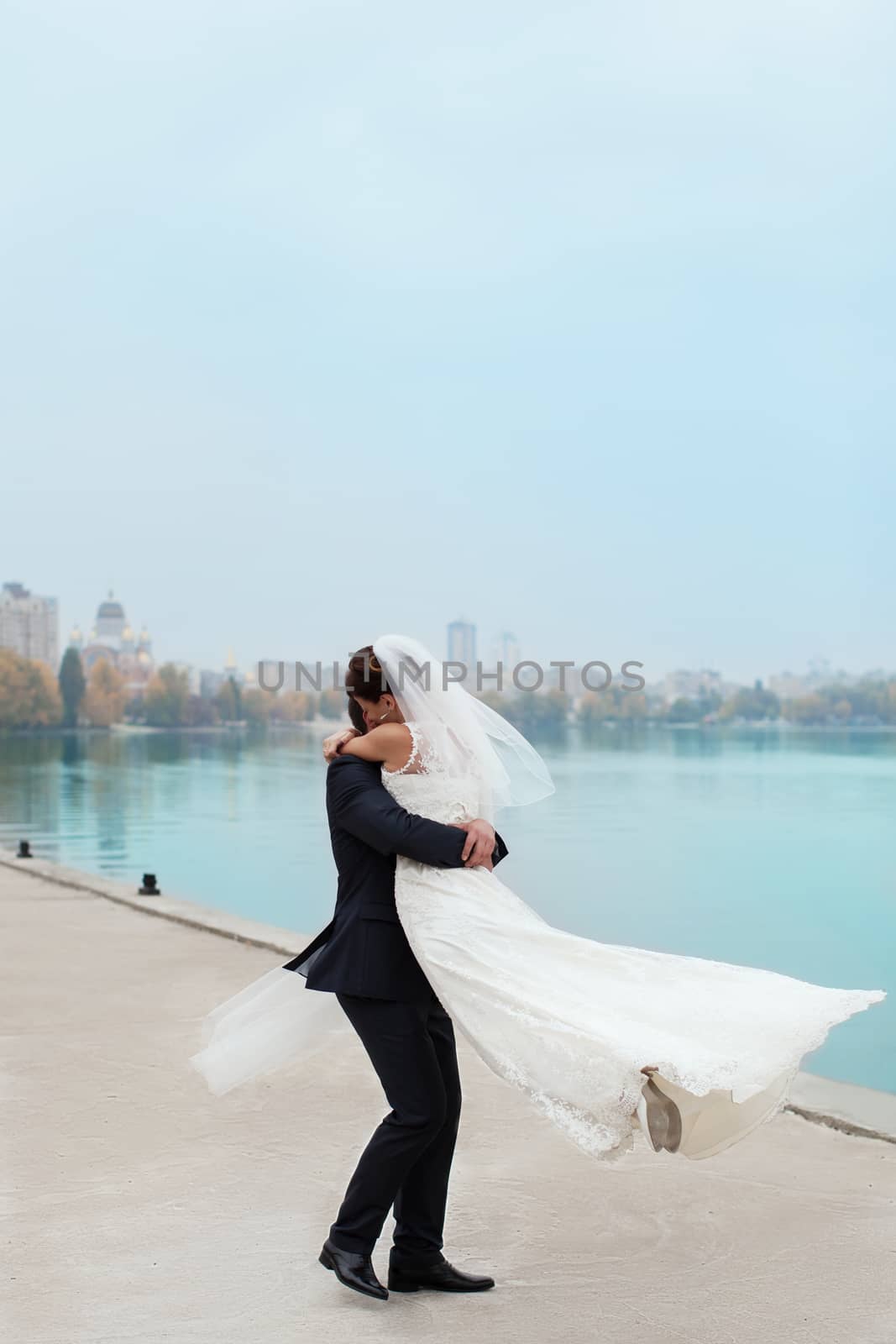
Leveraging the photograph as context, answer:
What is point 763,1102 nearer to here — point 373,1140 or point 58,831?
point 373,1140

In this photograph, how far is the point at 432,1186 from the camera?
3951mm

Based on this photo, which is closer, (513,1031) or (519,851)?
(513,1031)

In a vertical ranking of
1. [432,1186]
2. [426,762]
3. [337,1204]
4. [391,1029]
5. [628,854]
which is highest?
[426,762]

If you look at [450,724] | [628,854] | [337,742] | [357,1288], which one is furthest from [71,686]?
[357,1288]

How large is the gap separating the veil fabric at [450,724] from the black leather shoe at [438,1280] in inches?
47.7

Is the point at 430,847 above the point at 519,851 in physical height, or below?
above

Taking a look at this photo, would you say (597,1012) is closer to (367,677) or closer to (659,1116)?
(659,1116)

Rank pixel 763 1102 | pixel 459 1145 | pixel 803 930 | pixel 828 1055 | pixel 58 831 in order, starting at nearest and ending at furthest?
1. pixel 763 1102
2. pixel 459 1145
3. pixel 828 1055
4. pixel 803 930
5. pixel 58 831

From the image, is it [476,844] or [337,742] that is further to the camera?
[337,742]

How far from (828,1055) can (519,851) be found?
1796 centimetres

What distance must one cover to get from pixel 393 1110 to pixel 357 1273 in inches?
17.8

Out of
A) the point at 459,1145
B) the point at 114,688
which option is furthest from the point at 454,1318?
the point at 114,688

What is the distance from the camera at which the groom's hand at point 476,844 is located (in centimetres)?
383

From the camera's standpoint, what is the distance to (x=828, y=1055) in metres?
11.3
